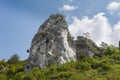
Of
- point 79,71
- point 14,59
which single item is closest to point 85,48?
point 79,71

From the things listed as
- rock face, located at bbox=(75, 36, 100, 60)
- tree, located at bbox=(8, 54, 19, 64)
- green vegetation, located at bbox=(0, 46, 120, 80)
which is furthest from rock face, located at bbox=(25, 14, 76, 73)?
tree, located at bbox=(8, 54, 19, 64)

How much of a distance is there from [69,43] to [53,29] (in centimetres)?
301

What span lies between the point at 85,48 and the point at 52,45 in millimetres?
6607

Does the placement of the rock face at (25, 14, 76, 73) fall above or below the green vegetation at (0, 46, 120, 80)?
above

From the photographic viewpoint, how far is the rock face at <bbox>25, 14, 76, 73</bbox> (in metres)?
45.9

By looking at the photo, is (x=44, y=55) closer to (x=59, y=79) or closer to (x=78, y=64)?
(x=78, y=64)

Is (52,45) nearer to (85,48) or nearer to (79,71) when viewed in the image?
(85,48)

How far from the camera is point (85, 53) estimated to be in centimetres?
5178

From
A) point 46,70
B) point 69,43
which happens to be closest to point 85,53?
point 69,43

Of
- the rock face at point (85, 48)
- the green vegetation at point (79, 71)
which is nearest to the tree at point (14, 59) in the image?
the rock face at point (85, 48)

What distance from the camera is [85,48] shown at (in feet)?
173

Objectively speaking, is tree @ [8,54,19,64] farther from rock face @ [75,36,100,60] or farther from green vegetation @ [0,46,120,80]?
green vegetation @ [0,46,120,80]

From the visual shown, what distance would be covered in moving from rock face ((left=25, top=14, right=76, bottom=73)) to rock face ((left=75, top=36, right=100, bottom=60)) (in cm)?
149

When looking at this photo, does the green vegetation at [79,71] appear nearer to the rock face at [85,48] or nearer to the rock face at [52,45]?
the rock face at [52,45]
